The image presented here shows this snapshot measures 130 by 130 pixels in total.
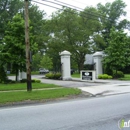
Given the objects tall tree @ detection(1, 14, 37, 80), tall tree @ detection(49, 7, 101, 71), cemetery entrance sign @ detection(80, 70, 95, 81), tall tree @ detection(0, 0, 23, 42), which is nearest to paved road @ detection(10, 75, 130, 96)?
cemetery entrance sign @ detection(80, 70, 95, 81)

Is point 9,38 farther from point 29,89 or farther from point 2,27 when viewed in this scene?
point 2,27

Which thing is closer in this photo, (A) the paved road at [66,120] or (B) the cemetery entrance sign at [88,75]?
(A) the paved road at [66,120]

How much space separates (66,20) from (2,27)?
50.2 feet

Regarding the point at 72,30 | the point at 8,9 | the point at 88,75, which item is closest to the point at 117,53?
the point at 88,75

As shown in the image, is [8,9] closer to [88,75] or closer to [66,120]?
[88,75]

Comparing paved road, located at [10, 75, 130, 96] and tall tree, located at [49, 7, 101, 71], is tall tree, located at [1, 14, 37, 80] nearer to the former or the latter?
paved road, located at [10, 75, 130, 96]

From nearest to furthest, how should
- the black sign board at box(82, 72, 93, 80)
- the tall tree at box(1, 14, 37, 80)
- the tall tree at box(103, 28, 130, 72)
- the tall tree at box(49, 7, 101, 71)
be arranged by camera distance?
1. the tall tree at box(1, 14, 37, 80)
2. the black sign board at box(82, 72, 93, 80)
3. the tall tree at box(103, 28, 130, 72)
4. the tall tree at box(49, 7, 101, 71)

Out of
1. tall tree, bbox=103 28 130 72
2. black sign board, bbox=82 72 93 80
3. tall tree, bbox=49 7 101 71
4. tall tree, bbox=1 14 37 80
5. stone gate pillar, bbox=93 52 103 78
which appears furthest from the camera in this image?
tall tree, bbox=49 7 101 71

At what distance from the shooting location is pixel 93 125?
5836 mm

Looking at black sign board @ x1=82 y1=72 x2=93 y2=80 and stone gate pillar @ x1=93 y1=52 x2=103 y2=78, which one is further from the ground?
stone gate pillar @ x1=93 y1=52 x2=103 y2=78

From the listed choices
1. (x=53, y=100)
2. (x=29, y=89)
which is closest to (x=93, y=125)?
(x=53, y=100)

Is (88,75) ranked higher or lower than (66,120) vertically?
higher

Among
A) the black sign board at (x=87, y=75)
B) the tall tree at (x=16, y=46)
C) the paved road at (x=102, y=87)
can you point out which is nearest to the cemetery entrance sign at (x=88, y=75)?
the black sign board at (x=87, y=75)

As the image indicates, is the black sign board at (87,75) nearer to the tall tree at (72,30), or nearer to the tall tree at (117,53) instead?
the tall tree at (117,53)
